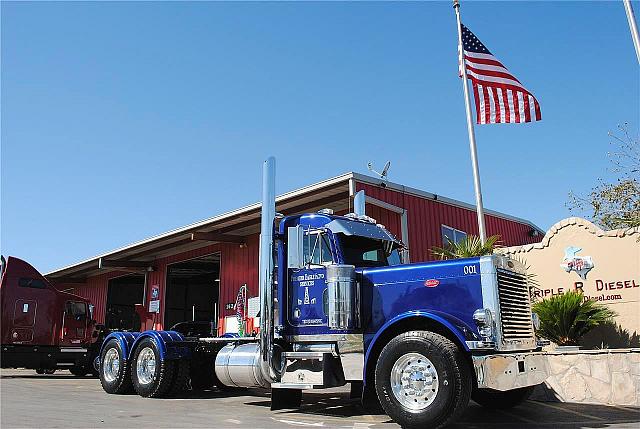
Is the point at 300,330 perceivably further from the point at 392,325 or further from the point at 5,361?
the point at 5,361

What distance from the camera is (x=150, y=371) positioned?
11.2 meters

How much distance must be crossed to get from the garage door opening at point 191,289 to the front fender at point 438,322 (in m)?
15.7

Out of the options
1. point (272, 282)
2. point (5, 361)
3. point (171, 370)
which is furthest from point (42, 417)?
point (5, 361)

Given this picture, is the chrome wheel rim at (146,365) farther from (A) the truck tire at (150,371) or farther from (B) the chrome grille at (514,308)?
(B) the chrome grille at (514,308)

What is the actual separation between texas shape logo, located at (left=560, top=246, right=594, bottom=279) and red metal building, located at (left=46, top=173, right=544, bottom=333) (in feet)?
13.6

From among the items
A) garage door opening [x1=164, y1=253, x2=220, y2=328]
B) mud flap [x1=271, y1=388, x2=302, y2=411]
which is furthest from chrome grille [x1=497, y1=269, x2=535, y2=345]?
garage door opening [x1=164, y1=253, x2=220, y2=328]

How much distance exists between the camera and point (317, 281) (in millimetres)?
8523

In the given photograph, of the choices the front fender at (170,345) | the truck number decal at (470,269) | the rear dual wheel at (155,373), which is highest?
the truck number decal at (470,269)

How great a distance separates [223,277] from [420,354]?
50.2 feet

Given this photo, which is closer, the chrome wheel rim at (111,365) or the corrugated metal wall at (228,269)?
the chrome wheel rim at (111,365)

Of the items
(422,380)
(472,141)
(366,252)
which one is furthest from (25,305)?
(422,380)

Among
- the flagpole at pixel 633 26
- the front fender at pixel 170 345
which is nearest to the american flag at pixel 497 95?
the flagpole at pixel 633 26

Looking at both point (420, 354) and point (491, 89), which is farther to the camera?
point (491, 89)

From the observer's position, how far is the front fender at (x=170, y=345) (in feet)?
35.8
